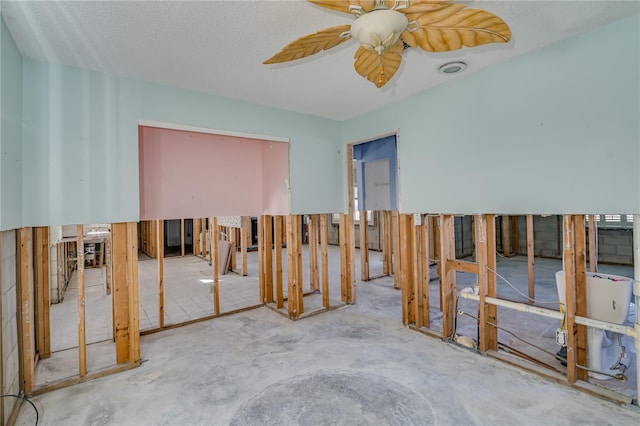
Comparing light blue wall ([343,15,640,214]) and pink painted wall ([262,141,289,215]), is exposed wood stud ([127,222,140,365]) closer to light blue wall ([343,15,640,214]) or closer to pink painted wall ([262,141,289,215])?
pink painted wall ([262,141,289,215])

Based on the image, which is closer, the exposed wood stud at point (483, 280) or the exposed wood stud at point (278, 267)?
the exposed wood stud at point (483, 280)

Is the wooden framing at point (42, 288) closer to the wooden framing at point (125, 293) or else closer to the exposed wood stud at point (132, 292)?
the wooden framing at point (125, 293)

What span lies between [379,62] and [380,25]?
0.40 meters

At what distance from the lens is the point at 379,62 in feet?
6.14

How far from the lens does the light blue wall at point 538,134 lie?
7.27ft

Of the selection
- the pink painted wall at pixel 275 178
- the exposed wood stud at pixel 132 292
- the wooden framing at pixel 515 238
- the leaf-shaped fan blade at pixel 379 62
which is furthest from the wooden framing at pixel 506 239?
the exposed wood stud at pixel 132 292

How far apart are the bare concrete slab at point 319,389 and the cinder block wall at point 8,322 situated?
0.23 meters

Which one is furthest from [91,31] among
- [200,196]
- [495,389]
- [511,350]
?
[511,350]

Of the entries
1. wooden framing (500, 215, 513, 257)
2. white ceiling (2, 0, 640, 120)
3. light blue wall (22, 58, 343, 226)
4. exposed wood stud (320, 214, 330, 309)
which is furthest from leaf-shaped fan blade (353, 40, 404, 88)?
wooden framing (500, 215, 513, 257)

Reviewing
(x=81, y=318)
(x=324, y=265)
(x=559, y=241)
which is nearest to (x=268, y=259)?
(x=324, y=265)

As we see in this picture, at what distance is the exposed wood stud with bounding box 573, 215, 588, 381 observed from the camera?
2.45 metres

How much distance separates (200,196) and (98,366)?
202 centimetres

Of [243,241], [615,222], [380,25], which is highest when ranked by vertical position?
[380,25]

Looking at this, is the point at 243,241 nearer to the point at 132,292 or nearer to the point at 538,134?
the point at 132,292
